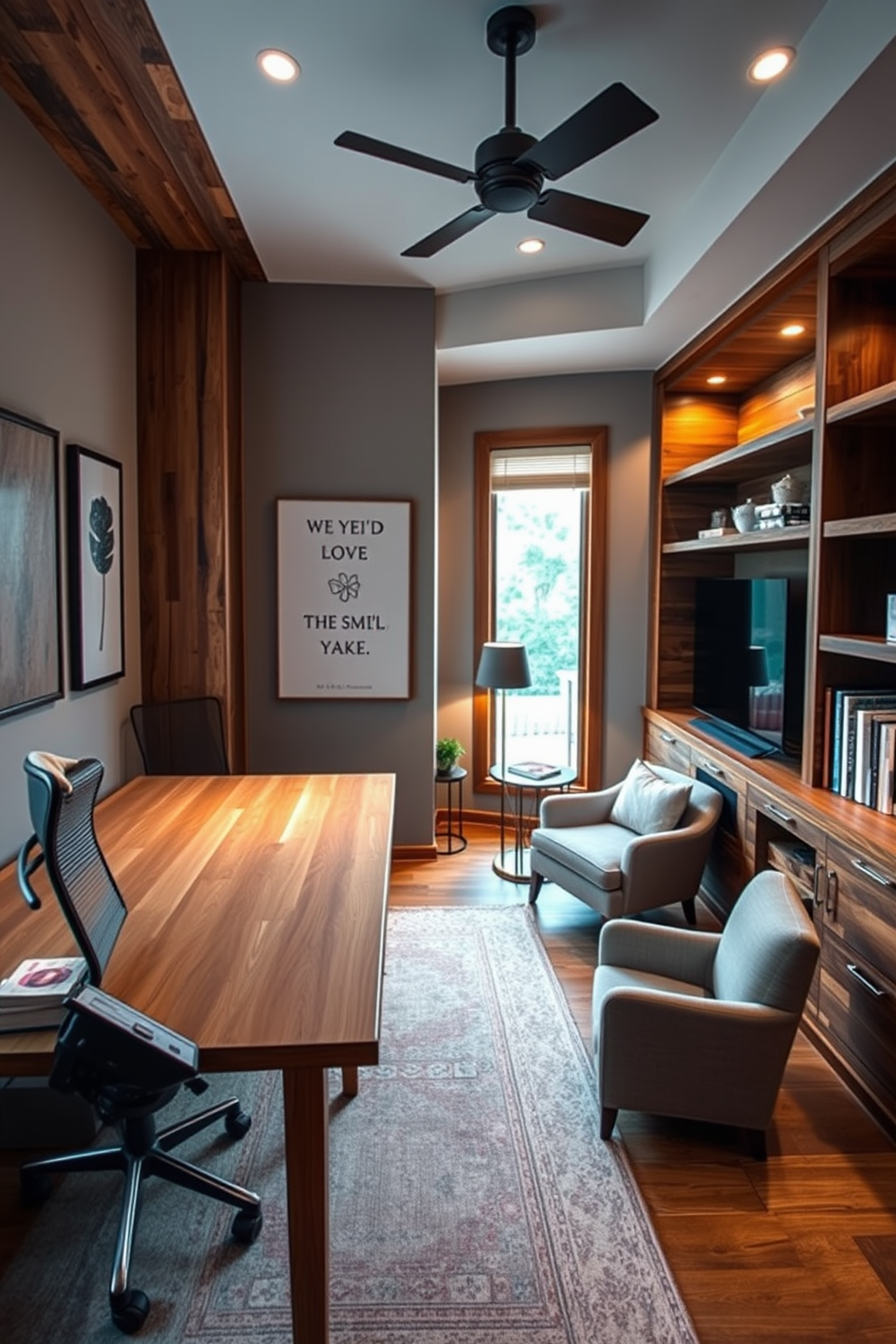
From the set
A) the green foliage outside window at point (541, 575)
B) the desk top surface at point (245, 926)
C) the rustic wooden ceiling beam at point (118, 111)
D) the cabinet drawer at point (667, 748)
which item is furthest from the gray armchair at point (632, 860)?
the rustic wooden ceiling beam at point (118, 111)

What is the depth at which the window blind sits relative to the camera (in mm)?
4742

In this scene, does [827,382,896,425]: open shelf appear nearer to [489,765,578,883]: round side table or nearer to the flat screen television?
the flat screen television

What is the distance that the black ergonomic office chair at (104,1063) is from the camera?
1210mm

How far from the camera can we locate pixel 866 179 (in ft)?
Result: 7.91

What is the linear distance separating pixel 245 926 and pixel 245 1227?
733 millimetres

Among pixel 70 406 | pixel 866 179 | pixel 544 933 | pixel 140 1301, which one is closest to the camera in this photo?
pixel 140 1301

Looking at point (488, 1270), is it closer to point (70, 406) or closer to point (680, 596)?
point (70, 406)

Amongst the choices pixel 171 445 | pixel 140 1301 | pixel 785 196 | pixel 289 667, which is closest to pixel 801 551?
pixel 785 196

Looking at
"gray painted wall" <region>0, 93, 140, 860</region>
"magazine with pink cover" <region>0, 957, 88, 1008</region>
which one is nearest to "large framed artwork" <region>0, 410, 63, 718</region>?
"gray painted wall" <region>0, 93, 140, 860</region>

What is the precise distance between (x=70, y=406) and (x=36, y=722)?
1177 mm

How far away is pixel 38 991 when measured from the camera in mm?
1427

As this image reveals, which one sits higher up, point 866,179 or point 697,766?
point 866,179

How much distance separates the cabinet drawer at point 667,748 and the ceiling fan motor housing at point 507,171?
267 cm

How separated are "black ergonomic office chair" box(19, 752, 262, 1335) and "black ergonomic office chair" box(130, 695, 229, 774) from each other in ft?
5.62
